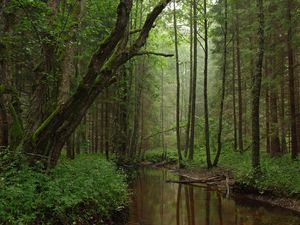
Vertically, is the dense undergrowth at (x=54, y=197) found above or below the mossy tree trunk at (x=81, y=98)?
below

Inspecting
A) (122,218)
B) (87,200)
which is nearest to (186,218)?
(122,218)

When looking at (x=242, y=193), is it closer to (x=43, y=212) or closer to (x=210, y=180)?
(x=210, y=180)

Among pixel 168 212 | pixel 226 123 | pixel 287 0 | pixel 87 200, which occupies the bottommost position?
pixel 168 212

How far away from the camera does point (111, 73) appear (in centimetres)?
831

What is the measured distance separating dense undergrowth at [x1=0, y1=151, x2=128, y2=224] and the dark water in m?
1.45

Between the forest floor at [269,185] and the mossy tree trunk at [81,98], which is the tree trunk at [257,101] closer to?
the forest floor at [269,185]

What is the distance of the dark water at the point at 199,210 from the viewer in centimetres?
948

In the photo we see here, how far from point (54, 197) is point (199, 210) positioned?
5.98 meters

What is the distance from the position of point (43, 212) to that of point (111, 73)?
3777 mm

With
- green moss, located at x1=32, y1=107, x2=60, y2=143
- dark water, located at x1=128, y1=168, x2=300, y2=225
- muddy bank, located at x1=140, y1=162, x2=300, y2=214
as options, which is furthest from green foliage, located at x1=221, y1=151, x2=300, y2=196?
green moss, located at x1=32, y1=107, x2=60, y2=143

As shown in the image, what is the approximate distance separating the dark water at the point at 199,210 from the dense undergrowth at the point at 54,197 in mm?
1448

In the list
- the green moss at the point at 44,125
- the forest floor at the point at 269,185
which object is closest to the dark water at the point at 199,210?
the forest floor at the point at 269,185

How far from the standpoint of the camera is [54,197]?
21.5 feet

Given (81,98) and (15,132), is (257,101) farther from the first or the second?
(15,132)
